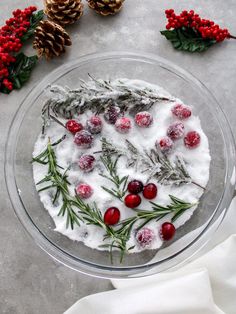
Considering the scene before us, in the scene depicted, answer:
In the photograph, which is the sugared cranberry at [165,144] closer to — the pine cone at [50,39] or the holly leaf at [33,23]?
the pine cone at [50,39]

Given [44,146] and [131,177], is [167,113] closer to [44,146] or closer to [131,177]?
[131,177]

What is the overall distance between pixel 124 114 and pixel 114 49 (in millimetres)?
261

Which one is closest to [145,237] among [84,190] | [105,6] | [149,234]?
[149,234]

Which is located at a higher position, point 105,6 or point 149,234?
point 105,6

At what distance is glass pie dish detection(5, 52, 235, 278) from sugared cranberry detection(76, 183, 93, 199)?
15 centimetres

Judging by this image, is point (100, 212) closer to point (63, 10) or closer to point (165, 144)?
point (165, 144)

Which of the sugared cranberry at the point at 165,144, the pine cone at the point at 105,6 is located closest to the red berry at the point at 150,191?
the sugared cranberry at the point at 165,144

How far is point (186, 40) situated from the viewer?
1.86 m

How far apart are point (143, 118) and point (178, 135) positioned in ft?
0.38

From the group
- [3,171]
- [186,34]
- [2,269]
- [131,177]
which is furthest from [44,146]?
[186,34]

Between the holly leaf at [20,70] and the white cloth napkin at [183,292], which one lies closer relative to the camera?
the white cloth napkin at [183,292]

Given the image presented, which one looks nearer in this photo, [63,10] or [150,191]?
[150,191]

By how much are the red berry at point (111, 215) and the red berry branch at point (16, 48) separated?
0.51 m

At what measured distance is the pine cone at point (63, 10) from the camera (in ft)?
5.93
